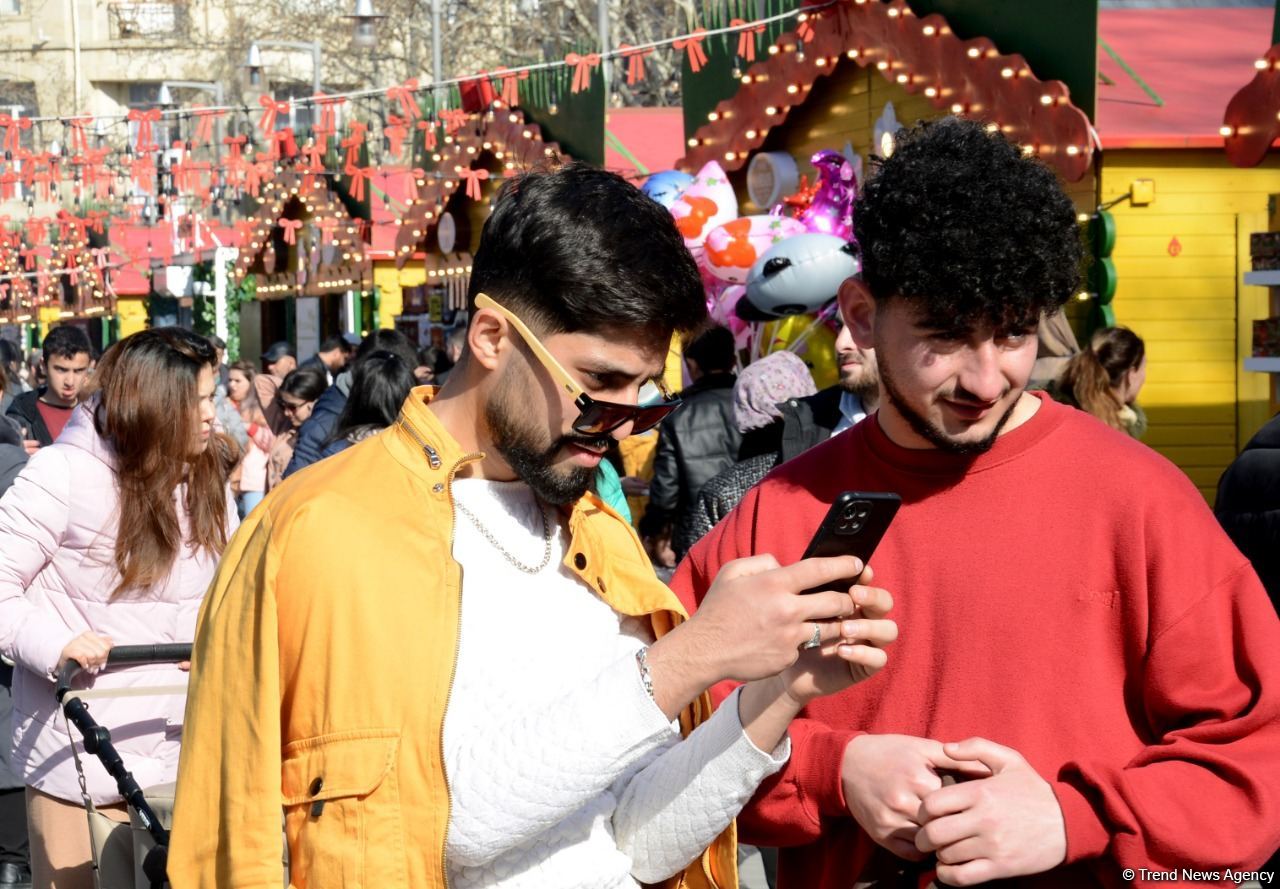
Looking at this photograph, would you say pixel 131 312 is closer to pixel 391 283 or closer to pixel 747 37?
pixel 391 283

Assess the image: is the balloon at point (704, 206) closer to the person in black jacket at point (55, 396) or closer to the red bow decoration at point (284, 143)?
the person in black jacket at point (55, 396)

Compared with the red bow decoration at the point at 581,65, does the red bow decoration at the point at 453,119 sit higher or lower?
lower

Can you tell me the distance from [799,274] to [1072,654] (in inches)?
259

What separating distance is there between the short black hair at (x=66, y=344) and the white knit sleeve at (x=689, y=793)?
8.53 metres

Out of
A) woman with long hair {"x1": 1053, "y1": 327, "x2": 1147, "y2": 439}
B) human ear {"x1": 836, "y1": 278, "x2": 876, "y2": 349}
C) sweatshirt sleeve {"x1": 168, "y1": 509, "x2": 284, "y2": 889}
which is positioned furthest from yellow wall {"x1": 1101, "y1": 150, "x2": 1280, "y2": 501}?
sweatshirt sleeve {"x1": 168, "y1": 509, "x2": 284, "y2": 889}

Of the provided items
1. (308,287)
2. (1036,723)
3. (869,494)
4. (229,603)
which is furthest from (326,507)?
(308,287)

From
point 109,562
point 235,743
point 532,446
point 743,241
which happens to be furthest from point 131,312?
point 235,743

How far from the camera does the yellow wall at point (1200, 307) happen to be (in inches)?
412

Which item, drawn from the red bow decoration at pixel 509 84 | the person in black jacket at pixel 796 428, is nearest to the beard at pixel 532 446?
the person in black jacket at pixel 796 428

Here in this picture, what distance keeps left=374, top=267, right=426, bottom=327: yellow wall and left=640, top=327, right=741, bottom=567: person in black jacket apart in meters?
15.7

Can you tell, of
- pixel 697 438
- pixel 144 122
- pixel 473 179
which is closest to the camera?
pixel 697 438

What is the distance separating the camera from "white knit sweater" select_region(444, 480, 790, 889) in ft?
7.02

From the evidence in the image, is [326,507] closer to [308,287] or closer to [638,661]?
[638,661]

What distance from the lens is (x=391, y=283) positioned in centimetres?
2331
